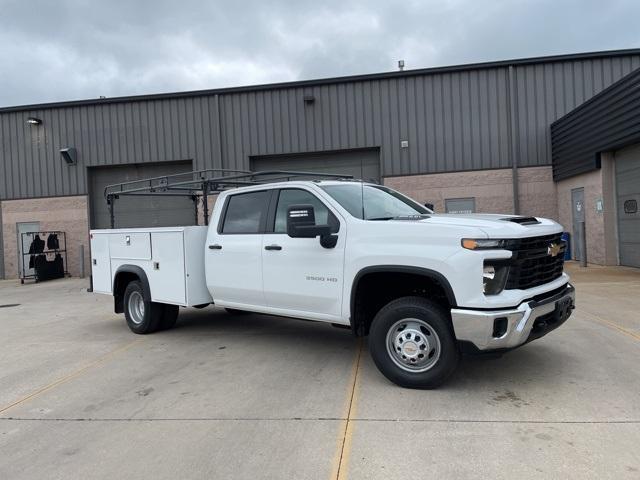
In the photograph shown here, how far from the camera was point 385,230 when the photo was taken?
4.89 meters

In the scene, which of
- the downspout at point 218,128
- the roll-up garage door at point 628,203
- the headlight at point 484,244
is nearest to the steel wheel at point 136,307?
the headlight at point 484,244

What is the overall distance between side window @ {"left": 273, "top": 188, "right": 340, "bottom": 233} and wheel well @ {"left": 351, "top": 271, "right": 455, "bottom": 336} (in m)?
0.64

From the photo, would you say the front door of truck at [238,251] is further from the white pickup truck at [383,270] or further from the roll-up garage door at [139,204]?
the roll-up garage door at [139,204]

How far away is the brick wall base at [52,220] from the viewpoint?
19641 mm

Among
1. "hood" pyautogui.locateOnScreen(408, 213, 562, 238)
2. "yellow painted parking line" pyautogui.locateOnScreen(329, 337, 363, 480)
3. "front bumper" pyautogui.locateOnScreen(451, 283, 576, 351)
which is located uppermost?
"hood" pyautogui.locateOnScreen(408, 213, 562, 238)

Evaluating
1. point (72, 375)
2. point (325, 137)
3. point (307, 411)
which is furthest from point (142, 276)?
point (325, 137)

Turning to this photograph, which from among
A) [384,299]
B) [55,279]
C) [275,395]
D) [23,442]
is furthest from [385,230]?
[55,279]

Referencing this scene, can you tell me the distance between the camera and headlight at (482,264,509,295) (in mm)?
4371

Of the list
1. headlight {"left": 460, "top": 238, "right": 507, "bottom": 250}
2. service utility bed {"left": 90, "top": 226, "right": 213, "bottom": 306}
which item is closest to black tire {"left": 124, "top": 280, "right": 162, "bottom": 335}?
service utility bed {"left": 90, "top": 226, "right": 213, "bottom": 306}

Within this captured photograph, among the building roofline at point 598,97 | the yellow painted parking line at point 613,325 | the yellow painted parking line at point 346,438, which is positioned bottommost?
the yellow painted parking line at point 346,438

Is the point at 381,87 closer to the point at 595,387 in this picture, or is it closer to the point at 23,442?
the point at 595,387

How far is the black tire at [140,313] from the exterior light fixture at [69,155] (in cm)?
1327

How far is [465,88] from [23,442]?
16149 mm

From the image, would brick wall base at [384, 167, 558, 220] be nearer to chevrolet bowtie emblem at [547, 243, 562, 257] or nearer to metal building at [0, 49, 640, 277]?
metal building at [0, 49, 640, 277]
